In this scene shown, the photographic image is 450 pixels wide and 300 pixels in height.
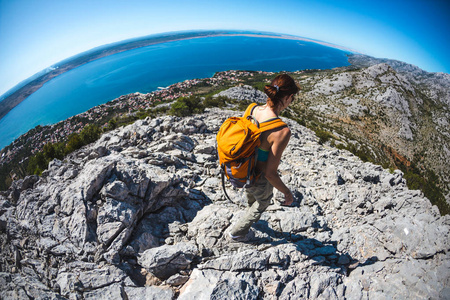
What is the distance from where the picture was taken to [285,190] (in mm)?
3023

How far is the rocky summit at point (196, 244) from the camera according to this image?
9.92ft

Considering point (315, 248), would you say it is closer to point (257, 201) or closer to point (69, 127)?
point (257, 201)

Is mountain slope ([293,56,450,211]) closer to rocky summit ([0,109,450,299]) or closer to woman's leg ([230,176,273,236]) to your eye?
rocky summit ([0,109,450,299])

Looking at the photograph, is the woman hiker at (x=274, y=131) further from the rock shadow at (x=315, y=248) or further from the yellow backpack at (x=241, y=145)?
the rock shadow at (x=315, y=248)

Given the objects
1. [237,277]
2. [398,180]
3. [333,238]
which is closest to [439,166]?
[398,180]

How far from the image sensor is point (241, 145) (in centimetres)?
246

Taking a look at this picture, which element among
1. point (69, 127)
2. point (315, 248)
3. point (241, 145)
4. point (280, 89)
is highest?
point (280, 89)

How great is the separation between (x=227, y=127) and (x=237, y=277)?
8.65ft

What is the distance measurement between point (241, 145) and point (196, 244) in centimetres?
281

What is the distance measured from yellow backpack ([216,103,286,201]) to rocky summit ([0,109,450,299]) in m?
1.81

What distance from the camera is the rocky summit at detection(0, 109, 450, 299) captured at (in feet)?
9.92

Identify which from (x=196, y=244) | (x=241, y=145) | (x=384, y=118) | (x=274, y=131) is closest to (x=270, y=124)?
(x=274, y=131)

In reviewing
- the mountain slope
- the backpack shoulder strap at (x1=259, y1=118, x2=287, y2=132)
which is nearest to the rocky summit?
the backpack shoulder strap at (x1=259, y1=118, x2=287, y2=132)

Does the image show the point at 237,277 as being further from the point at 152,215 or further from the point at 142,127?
the point at 142,127
